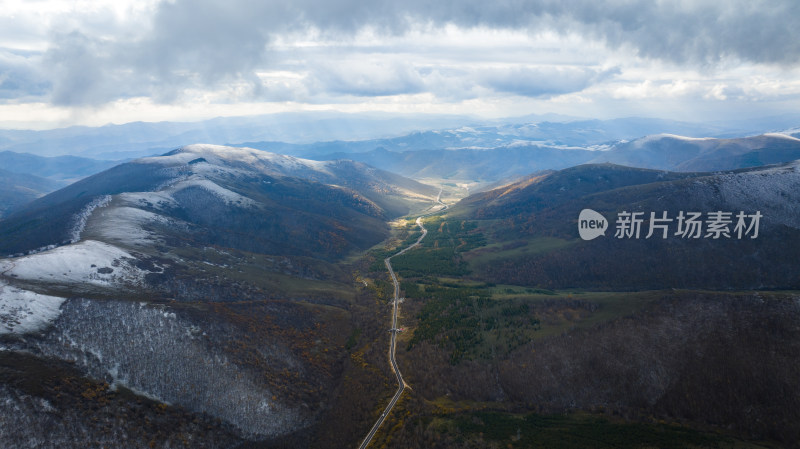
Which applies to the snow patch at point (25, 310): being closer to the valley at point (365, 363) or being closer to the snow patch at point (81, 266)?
the valley at point (365, 363)

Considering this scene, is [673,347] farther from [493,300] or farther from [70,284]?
[70,284]

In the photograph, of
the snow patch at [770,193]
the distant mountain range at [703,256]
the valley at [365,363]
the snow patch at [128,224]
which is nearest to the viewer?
the valley at [365,363]

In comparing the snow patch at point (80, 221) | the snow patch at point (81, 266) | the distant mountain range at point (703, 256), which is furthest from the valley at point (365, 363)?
the snow patch at point (80, 221)

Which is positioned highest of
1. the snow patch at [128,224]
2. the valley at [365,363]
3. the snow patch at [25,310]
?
the snow patch at [128,224]

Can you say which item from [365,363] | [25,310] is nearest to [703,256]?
[365,363]

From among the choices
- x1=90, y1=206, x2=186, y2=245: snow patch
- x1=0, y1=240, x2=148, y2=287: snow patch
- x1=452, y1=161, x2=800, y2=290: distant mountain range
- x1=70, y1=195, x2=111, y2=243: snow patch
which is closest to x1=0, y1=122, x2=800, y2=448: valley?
x1=0, y1=240, x2=148, y2=287: snow patch

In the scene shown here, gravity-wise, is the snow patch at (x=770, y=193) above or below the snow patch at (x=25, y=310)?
above

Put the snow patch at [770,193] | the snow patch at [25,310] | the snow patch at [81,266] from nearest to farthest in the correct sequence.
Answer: the snow patch at [25,310] → the snow patch at [81,266] → the snow patch at [770,193]

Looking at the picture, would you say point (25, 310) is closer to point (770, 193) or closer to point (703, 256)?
point (703, 256)

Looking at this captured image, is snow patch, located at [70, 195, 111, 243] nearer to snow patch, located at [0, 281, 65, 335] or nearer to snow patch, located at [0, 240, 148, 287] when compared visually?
snow patch, located at [0, 240, 148, 287]
